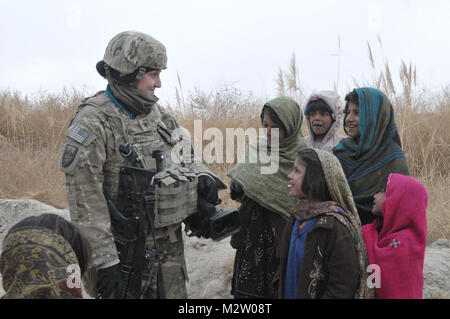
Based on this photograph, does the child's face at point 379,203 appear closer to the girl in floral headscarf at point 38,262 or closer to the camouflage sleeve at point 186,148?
the camouflage sleeve at point 186,148

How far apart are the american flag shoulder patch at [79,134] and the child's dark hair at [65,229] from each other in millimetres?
615

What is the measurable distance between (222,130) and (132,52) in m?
4.31

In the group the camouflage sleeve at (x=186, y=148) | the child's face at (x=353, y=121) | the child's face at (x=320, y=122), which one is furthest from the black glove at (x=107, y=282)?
the child's face at (x=320, y=122)

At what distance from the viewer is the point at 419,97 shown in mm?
6676

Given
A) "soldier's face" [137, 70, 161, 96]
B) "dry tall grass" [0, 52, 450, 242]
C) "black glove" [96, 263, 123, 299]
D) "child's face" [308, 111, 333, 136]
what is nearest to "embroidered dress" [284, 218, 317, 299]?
"black glove" [96, 263, 123, 299]

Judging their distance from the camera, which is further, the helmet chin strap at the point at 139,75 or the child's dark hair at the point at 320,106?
the child's dark hair at the point at 320,106

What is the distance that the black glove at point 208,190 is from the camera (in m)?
2.60

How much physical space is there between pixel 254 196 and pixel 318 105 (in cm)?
90

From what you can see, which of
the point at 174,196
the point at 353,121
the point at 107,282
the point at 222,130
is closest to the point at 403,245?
the point at 353,121

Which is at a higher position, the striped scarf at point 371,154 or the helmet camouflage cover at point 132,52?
the helmet camouflage cover at point 132,52

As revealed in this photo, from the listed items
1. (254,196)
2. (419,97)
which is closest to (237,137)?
(419,97)

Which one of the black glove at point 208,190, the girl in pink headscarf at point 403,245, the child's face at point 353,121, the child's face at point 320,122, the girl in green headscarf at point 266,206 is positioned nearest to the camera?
the girl in pink headscarf at point 403,245

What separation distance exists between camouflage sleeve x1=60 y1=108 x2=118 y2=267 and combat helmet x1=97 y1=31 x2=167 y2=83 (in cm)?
38
